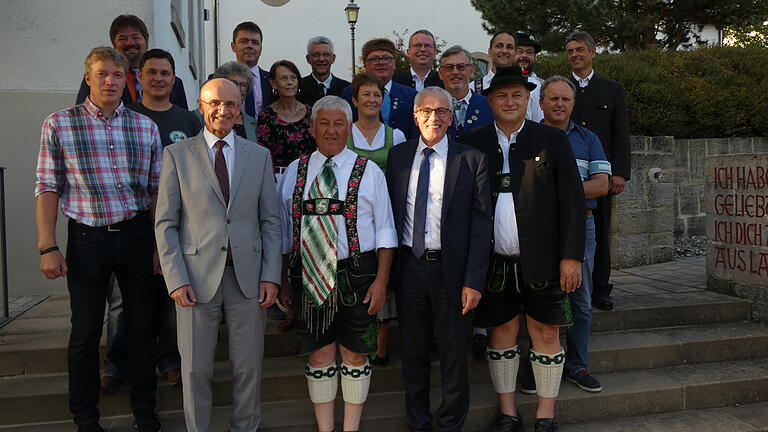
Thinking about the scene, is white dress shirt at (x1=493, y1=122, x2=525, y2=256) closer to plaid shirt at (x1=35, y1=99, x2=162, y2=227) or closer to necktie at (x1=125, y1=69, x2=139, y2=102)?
plaid shirt at (x1=35, y1=99, x2=162, y2=227)

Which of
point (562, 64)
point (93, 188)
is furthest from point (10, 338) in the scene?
point (562, 64)

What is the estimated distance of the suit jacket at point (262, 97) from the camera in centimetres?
454

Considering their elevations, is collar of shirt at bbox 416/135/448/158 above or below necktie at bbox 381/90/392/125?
below

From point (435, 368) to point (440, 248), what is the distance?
1182 millimetres

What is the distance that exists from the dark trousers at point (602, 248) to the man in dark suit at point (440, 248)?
1590 mm

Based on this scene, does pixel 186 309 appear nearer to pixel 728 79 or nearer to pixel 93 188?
pixel 93 188

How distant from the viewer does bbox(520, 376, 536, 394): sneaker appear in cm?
380

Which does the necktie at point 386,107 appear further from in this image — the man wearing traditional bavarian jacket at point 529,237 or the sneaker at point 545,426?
the sneaker at point 545,426

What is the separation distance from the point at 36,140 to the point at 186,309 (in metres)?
3.75

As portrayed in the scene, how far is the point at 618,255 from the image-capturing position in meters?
6.89

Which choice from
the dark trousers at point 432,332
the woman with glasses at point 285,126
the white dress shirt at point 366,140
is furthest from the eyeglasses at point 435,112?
the woman with glasses at point 285,126

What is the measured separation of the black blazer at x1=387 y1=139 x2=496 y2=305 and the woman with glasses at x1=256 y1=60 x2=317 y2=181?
3.91 feet

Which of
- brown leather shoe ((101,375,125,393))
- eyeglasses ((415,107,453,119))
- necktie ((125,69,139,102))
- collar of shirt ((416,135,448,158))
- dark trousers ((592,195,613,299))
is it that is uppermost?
necktie ((125,69,139,102))

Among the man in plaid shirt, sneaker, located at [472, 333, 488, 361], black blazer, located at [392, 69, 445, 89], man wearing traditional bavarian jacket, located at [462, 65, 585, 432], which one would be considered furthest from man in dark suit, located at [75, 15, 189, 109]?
sneaker, located at [472, 333, 488, 361]
